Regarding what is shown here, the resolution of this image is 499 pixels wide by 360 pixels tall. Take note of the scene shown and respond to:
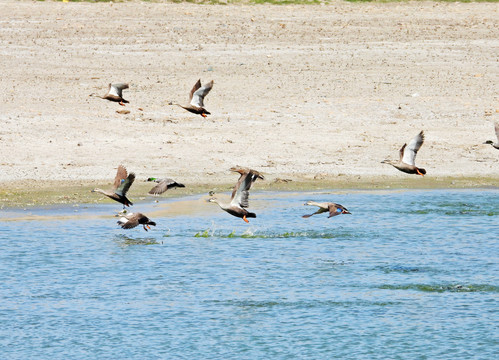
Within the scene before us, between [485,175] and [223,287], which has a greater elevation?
[485,175]

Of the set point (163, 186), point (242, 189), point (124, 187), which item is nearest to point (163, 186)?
point (163, 186)

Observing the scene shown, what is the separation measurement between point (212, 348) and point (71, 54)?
17.8 meters

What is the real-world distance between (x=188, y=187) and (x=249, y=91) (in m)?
5.71

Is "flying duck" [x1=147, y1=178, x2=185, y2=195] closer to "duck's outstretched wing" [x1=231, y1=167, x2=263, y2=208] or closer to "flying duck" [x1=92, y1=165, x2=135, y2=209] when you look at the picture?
"flying duck" [x1=92, y1=165, x2=135, y2=209]

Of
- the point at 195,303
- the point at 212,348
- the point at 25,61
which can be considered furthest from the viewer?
the point at 25,61

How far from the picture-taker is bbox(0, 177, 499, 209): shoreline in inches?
754

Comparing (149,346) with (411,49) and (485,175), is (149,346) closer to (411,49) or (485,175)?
(485,175)

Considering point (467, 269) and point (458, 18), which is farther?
point (458, 18)

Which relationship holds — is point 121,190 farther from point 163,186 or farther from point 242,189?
point 242,189

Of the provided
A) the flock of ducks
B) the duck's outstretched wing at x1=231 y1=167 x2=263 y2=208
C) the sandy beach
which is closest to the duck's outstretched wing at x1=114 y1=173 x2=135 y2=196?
the flock of ducks

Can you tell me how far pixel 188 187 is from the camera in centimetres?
2064

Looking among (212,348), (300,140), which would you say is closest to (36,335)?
(212,348)

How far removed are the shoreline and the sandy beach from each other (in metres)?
0.08

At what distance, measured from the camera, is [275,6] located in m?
33.6
